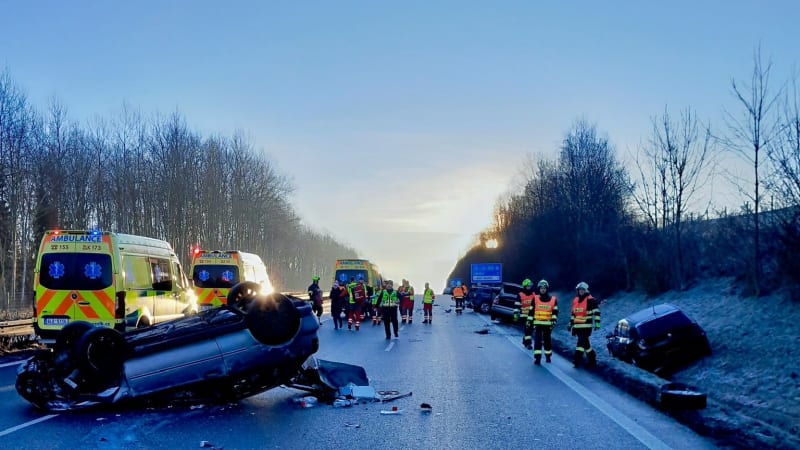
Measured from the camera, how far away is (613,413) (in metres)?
8.84

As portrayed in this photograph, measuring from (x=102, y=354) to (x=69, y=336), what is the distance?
0.59 m

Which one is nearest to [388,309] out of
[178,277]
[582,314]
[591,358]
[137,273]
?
[178,277]

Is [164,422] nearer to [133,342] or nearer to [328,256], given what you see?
[133,342]

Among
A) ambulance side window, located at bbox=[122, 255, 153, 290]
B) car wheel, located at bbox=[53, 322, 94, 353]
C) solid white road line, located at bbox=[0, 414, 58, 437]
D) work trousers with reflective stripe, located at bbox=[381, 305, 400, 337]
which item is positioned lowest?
solid white road line, located at bbox=[0, 414, 58, 437]

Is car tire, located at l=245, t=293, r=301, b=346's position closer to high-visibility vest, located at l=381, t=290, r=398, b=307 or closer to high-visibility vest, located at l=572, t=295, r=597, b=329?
high-visibility vest, located at l=572, t=295, r=597, b=329

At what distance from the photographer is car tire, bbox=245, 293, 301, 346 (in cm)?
870

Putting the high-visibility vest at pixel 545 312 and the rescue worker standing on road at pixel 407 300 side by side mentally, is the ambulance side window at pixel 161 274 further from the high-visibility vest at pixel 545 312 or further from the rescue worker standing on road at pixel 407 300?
the rescue worker standing on road at pixel 407 300

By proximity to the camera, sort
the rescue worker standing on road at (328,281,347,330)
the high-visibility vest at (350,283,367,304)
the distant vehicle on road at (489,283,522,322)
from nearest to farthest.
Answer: the high-visibility vest at (350,283,367,304), the rescue worker standing on road at (328,281,347,330), the distant vehicle on road at (489,283,522,322)

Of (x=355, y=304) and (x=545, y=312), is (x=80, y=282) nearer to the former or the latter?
(x=545, y=312)

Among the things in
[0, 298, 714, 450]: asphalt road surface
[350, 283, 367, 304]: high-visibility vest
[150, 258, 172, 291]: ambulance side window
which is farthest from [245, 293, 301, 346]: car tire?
[350, 283, 367, 304]: high-visibility vest

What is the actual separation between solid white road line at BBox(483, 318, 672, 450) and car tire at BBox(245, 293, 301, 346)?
4.02 meters

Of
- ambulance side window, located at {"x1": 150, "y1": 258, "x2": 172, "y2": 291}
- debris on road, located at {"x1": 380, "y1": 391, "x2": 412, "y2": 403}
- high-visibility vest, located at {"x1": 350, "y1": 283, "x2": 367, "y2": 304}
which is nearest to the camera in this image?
debris on road, located at {"x1": 380, "y1": 391, "x2": 412, "y2": 403}

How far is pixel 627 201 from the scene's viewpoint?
43.8m

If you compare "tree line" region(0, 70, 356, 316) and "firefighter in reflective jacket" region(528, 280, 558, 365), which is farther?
"tree line" region(0, 70, 356, 316)
